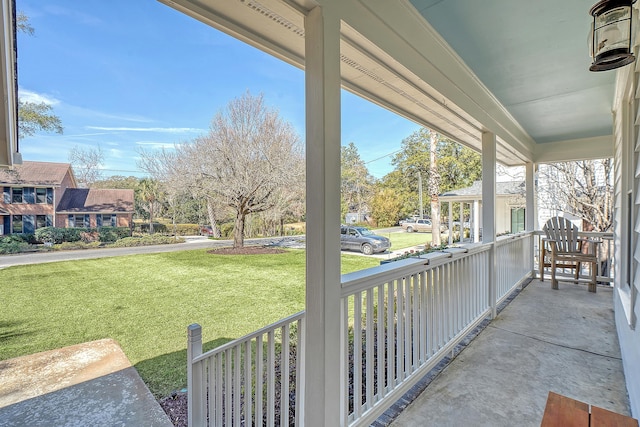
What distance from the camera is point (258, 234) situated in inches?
466

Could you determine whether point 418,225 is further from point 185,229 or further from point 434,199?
point 185,229

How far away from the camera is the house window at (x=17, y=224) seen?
4.67 m

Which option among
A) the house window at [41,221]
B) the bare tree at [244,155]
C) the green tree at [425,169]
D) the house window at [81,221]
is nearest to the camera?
the house window at [41,221]

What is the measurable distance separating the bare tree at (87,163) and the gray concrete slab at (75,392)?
14.3ft

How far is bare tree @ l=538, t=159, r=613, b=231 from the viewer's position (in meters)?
7.55

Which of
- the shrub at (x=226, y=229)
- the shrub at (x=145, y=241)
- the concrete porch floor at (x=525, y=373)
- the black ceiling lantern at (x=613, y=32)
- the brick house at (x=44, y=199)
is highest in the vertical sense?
the black ceiling lantern at (x=613, y=32)

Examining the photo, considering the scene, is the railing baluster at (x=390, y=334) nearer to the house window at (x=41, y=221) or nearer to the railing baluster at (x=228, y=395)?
the railing baluster at (x=228, y=395)

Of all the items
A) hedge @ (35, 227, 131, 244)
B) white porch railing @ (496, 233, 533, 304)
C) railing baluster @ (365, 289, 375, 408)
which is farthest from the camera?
hedge @ (35, 227, 131, 244)

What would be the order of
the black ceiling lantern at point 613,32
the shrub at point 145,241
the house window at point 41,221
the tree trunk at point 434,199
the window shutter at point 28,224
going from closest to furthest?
1. the black ceiling lantern at point 613,32
2. the window shutter at point 28,224
3. the house window at point 41,221
4. the shrub at point 145,241
5. the tree trunk at point 434,199

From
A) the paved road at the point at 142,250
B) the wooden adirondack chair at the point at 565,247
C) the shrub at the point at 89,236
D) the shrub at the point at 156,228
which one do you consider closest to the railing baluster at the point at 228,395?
the paved road at the point at 142,250

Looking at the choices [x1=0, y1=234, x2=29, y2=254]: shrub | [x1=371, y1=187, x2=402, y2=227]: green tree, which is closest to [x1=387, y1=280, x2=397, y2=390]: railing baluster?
[x1=0, y1=234, x2=29, y2=254]: shrub

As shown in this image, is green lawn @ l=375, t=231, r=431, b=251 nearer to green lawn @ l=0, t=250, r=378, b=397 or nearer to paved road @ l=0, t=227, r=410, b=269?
paved road @ l=0, t=227, r=410, b=269

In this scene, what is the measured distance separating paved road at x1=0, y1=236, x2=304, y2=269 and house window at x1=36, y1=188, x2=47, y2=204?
6.97ft

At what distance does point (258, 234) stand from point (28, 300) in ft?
23.0
